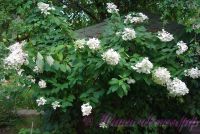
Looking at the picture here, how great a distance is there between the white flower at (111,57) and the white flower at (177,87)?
65cm

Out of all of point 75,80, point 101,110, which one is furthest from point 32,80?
point 101,110

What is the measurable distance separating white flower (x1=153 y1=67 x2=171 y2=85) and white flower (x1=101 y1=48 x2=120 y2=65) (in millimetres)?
420

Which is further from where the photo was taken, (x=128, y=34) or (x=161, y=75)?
(x=128, y=34)

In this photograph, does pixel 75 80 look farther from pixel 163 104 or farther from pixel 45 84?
pixel 163 104

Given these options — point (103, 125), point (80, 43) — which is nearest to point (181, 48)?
point (80, 43)

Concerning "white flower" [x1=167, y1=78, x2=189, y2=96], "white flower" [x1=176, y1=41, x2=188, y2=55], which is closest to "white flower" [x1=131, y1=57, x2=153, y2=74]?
"white flower" [x1=167, y1=78, x2=189, y2=96]

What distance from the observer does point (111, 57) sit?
4195 millimetres

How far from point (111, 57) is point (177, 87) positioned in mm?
764

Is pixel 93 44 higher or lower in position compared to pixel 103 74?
higher

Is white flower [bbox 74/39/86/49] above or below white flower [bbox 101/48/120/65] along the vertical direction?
above

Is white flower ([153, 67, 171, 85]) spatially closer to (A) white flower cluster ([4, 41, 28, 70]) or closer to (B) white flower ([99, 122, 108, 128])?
(B) white flower ([99, 122, 108, 128])

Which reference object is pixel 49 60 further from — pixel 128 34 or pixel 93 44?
pixel 128 34

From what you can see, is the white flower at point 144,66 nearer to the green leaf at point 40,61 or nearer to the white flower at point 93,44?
the white flower at point 93,44

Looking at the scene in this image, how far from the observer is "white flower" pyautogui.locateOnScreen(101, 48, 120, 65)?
4.20m
